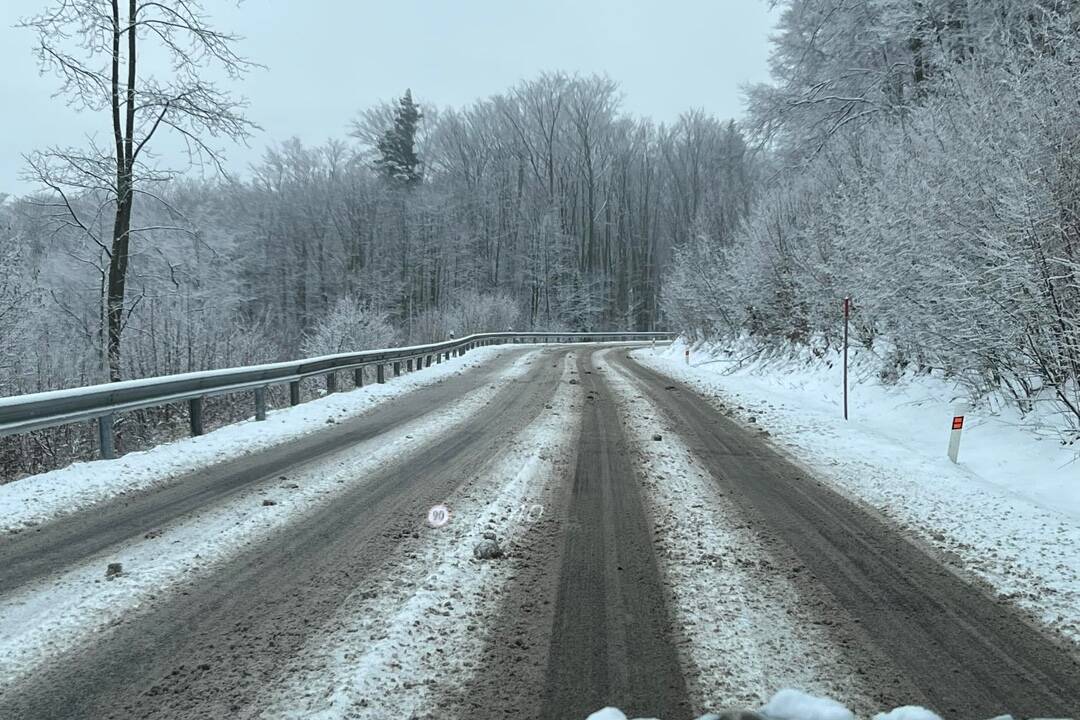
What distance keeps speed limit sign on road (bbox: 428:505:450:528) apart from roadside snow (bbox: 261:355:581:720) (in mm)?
79

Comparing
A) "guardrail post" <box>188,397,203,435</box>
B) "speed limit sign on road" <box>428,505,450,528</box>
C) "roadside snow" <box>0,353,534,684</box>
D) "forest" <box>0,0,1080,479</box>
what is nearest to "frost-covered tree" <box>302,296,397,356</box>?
"forest" <box>0,0,1080,479</box>

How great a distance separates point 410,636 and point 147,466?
5.23 m

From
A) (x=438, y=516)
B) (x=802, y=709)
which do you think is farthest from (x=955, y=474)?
(x=802, y=709)

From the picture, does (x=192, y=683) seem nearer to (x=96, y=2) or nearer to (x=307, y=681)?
(x=307, y=681)

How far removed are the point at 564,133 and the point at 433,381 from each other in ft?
145

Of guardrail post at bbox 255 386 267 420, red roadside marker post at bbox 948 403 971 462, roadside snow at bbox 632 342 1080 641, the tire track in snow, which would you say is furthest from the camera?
guardrail post at bbox 255 386 267 420

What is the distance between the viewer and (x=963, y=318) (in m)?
8.42

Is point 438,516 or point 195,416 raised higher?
point 195,416

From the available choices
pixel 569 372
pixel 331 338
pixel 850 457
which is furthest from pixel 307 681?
pixel 331 338

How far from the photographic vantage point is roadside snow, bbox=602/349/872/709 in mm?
2637

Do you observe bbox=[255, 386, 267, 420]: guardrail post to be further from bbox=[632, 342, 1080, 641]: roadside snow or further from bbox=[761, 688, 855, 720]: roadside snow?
bbox=[761, 688, 855, 720]: roadside snow

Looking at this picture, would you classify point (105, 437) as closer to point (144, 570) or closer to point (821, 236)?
point (144, 570)

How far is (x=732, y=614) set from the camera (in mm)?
3275

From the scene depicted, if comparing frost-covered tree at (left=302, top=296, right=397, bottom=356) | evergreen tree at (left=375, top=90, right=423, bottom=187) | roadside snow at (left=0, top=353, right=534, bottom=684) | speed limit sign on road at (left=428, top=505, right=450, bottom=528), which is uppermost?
evergreen tree at (left=375, top=90, right=423, bottom=187)
